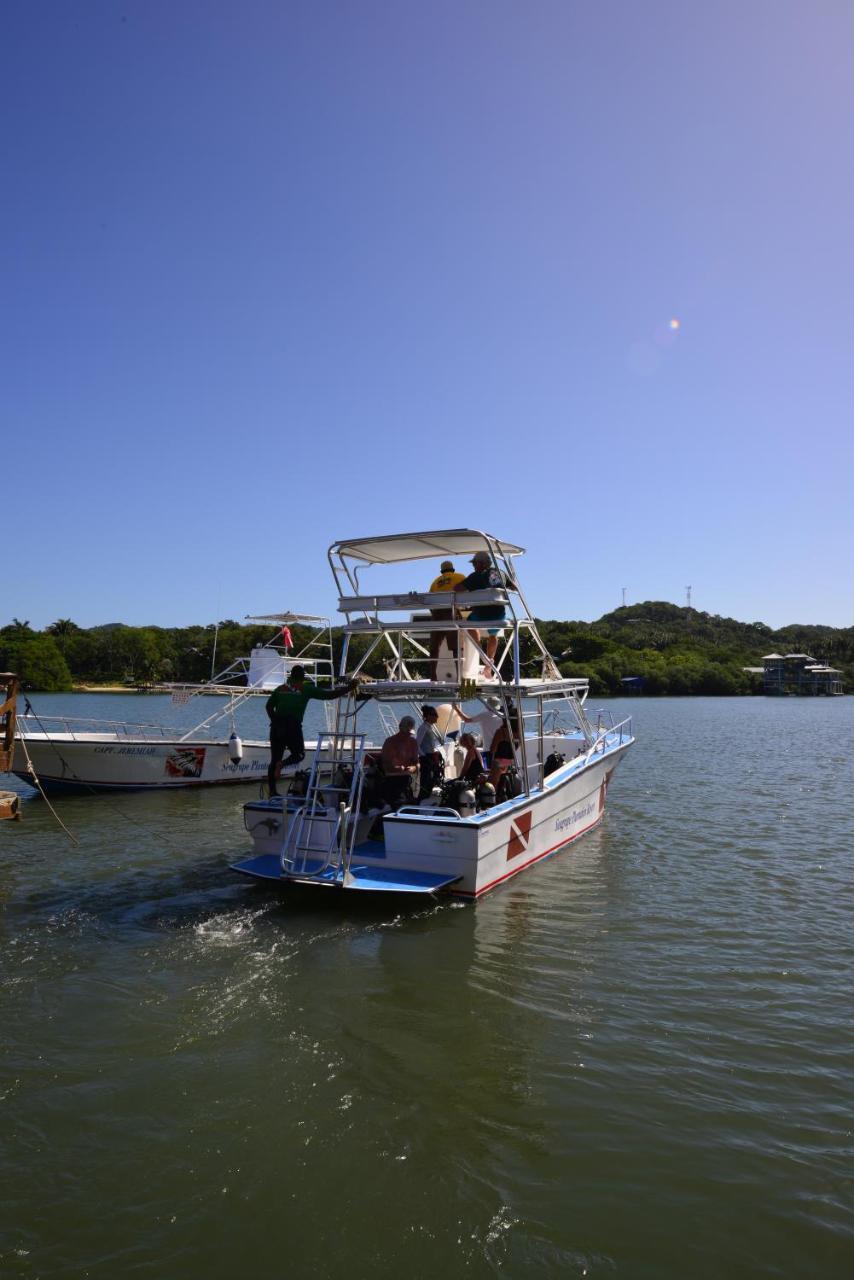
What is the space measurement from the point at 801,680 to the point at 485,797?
110770mm

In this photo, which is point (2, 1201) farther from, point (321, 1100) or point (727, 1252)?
point (727, 1252)

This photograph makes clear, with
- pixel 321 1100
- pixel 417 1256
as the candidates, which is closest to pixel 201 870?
pixel 321 1100

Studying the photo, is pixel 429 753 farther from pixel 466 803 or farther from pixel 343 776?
pixel 466 803

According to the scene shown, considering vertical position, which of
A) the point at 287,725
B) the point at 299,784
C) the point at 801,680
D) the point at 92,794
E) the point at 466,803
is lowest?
the point at 92,794

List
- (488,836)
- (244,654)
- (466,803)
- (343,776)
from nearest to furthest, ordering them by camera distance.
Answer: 1. (488,836)
2. (466,803)
3. (343,776)
4. (244,654)

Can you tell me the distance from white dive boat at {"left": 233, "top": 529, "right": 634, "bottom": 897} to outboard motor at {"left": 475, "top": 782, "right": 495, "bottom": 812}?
0.04ft

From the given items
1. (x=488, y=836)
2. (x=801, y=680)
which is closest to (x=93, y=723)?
(x=488, y=836)

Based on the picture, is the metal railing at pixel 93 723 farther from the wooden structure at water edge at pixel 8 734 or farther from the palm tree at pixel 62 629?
the palm tree at pixel 62 629

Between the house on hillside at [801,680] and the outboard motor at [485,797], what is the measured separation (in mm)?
106901

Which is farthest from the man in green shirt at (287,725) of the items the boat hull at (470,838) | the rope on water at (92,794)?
the rope on water at (92,794)

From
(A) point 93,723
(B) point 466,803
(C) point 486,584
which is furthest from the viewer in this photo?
(A) point 93,723

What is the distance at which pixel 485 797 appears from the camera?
10164 mm

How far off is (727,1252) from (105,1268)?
10.00ft

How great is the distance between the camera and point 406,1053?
19.0 feet
